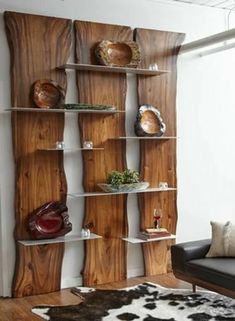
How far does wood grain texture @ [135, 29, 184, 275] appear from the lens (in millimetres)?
5203

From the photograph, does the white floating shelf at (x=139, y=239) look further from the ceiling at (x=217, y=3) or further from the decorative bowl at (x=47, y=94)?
the ceiling at (x=217, y=3)

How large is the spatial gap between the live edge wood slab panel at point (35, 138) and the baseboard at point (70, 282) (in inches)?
3.2

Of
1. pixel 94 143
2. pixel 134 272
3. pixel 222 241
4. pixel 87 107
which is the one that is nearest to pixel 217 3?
pixel 87 107

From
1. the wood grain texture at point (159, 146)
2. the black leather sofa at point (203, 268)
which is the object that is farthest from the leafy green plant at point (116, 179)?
the black leather sofa at point (203, 268)

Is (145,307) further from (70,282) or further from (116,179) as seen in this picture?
(116,179)

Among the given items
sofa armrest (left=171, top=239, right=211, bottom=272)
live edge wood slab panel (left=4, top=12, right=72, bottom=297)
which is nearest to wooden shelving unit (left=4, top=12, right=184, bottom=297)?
live edge wood slab panel (left=4, top=12, right=72, bottom=297)

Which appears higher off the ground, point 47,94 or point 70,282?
point 47,94

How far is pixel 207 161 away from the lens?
5.67 meters

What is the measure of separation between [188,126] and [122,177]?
3.86ft

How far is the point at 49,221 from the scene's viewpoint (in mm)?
4672

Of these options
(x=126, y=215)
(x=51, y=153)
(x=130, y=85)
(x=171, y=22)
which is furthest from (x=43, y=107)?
(x=171, y=22)

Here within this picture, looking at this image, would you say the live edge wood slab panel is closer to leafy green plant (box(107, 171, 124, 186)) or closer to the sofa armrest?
leafy green plant (box(107, 171, 124, 186))

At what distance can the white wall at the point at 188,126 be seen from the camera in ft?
15.9

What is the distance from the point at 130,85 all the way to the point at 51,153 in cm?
116
